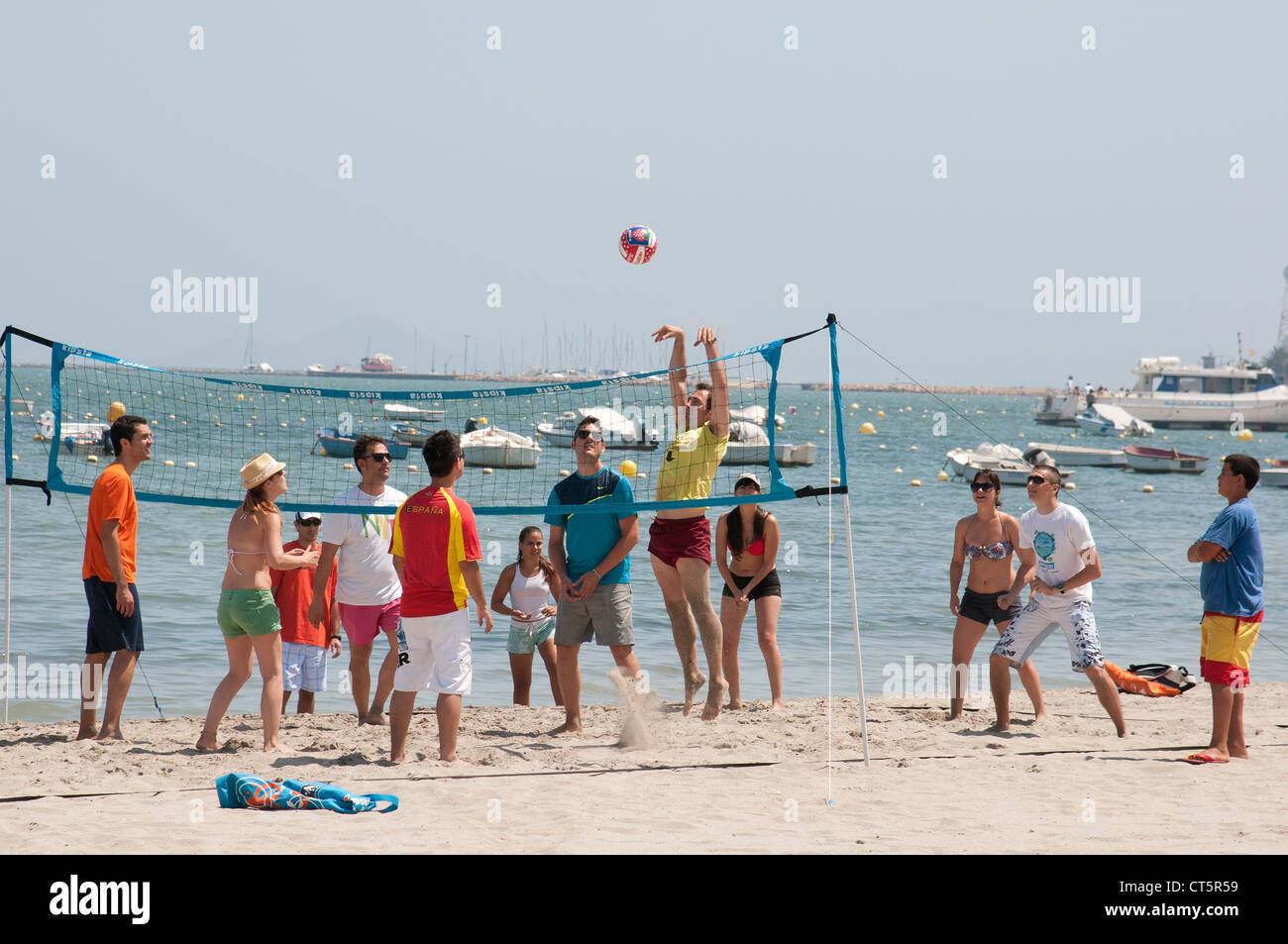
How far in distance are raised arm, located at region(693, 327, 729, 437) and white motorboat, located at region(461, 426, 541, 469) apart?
2081 centimetres

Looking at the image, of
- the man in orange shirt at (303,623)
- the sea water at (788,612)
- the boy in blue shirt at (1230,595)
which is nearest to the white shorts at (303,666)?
the man in orange shirt at (303,623)

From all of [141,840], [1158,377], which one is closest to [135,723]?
[141,840]

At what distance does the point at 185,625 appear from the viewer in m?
10.6

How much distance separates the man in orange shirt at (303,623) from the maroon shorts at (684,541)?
2.00 metres

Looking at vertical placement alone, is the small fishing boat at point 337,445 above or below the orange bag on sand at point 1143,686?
above

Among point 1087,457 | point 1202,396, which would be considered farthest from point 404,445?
point 1202,396

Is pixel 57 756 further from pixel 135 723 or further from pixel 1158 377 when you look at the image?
pixel 1158 377

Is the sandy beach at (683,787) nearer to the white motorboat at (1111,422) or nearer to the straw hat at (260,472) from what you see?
the straw hat at (260,472)

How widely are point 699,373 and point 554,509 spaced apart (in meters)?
2.07

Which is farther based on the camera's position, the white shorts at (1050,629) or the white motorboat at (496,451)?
the white motorboat at (496,451)

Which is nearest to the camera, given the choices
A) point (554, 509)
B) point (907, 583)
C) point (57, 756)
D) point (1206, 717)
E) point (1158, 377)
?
point (57, 756)

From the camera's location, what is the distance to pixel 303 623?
279 inches

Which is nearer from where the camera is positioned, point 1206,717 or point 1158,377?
point 1206,717

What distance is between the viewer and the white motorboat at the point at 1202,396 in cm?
7362
